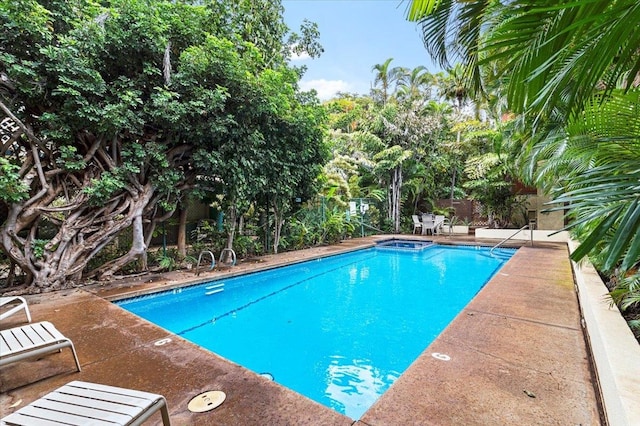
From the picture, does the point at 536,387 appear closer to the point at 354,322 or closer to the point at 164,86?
the point at 354,322

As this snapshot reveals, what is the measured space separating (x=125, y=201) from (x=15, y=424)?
5293 mm

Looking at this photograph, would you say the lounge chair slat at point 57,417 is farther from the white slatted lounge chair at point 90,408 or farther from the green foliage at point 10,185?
the green foliage at point 10,185

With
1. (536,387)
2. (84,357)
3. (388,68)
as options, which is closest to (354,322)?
(536,387)

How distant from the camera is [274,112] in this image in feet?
23.0

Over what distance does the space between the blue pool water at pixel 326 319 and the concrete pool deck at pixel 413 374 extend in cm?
85

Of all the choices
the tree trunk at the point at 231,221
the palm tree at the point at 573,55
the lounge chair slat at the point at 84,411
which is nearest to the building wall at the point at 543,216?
the tree trunk at the point at 231,221

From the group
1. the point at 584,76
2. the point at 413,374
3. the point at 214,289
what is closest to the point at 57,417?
the point at 413,374

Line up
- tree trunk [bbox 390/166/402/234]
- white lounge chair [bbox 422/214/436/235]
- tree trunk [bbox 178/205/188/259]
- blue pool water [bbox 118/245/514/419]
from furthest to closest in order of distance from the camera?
tree trunk [bbox 390/166/402/234], white lounge chair [bbox 422/214/436/235], tree trunk [bbox 178/205/188/259], blue pool water [bbox 118/245/514/419]

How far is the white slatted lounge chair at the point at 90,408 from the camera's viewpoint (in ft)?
4.64

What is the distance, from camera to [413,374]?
242 centimetres

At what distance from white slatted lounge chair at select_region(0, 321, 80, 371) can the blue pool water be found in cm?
178

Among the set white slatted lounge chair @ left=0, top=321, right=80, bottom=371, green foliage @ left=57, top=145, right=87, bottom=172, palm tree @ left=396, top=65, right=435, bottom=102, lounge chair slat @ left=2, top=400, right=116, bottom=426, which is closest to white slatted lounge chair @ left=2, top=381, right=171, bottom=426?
lounge chair slat @ left=2, top=400, right=116, bottom=426

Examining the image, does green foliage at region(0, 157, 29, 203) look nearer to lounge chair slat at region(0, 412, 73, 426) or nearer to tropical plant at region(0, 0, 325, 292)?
tropical plant at region(0, 0, 325, 292)

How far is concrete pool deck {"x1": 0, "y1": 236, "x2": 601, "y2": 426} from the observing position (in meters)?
1.96
